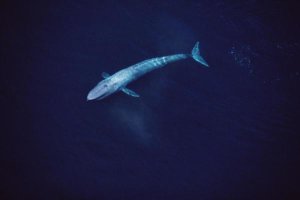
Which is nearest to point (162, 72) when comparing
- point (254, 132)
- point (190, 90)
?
point (190, 90)

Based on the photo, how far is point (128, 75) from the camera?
882 cm

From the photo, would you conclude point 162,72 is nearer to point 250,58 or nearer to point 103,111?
point 103,111

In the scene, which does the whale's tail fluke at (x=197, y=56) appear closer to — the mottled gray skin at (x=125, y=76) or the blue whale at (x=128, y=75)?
the blue whale at (x=128, y=75)

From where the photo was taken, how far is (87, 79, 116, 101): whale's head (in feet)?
26.4

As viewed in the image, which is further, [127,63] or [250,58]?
[250,58]

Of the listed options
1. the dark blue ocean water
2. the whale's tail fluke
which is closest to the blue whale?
the whale's tail fluke

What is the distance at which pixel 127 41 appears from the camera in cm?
1016

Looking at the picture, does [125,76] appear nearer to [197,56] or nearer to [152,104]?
[152,104]

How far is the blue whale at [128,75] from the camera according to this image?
26.7 ft

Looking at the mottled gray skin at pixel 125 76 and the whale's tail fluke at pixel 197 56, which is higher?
the whale's tail fluke at pixel 197 56

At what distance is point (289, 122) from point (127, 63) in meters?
8.27

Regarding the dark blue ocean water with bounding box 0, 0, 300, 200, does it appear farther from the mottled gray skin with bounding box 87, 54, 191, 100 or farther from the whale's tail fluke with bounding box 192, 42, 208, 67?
the mottled gray skin with bounding box 87, 54, 191, 100

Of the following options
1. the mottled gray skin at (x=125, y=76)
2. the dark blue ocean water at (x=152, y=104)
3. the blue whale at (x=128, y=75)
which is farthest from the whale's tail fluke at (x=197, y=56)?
the mottled gray skin at (x=125, y=76)

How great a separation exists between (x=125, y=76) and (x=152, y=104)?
2.08m
